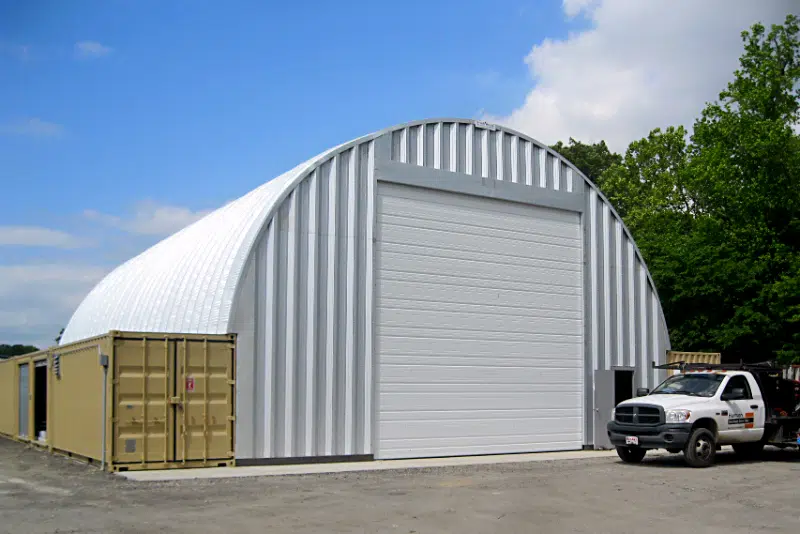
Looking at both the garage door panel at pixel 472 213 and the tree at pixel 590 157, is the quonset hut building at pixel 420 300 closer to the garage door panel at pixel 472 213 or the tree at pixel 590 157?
the garage door panel at pixel 472 213

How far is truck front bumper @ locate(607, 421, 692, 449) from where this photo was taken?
57.6ft

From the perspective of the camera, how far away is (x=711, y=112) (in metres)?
44.5

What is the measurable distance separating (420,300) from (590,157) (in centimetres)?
5092

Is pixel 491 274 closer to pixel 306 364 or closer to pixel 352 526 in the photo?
pixel 306 364

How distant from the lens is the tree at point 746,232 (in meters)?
36.1

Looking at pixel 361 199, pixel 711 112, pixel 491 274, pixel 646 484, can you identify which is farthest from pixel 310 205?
pixel 711 112

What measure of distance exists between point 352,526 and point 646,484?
642cm

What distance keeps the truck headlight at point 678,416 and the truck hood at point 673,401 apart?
0.39ft

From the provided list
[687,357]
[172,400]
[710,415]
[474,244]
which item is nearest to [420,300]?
[474,244]

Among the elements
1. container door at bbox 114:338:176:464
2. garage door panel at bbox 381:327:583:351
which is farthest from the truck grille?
container door at bbox 114:338:176:464

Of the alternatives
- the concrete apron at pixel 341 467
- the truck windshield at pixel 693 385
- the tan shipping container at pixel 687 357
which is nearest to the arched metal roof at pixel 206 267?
the tan shipping container at pixel 687 357

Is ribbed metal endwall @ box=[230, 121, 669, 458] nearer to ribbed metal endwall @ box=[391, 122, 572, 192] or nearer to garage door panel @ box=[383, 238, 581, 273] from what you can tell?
ribbed metal endwall @ box=[391, 122, 572, 192]

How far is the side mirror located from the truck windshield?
252 mm

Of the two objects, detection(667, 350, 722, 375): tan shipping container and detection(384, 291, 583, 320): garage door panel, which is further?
detection(667, 350, 722, 375): tan shipping container
